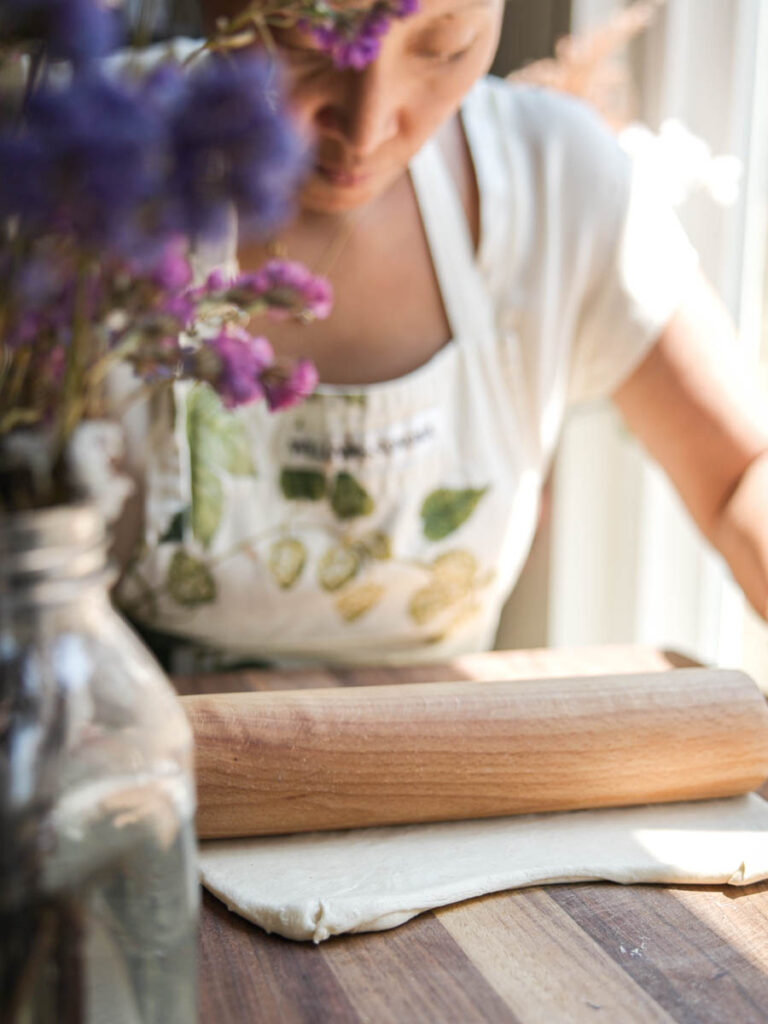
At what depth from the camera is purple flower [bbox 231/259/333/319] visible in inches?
13.2

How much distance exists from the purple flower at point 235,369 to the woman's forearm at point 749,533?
2.22 ft

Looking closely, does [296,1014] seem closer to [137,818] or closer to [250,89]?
[137,818]

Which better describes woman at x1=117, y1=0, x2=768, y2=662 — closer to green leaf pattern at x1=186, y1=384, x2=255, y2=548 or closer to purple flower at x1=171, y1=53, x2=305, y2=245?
green leaf pattern at x1=186, y1=384, x2=255, y2=548

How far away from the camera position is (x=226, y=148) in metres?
0.27

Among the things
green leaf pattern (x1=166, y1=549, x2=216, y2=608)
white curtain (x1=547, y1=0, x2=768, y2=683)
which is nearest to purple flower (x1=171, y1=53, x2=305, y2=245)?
green leaf pattern (x1=166, y1=549, x2=216, y2=608)

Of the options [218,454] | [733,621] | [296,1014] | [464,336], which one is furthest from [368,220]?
[733,621]

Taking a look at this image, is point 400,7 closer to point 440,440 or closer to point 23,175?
point 23,175

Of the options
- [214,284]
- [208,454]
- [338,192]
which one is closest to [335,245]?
[338,192]

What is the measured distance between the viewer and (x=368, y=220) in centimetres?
106

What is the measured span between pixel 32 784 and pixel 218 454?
68 centimetres

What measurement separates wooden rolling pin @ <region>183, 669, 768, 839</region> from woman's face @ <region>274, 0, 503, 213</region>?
43 centimetres

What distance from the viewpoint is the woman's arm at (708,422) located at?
996 mm

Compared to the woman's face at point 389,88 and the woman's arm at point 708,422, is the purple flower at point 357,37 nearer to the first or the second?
the woman's face at point 389,88

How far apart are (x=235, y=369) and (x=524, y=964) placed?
34 centimetres
